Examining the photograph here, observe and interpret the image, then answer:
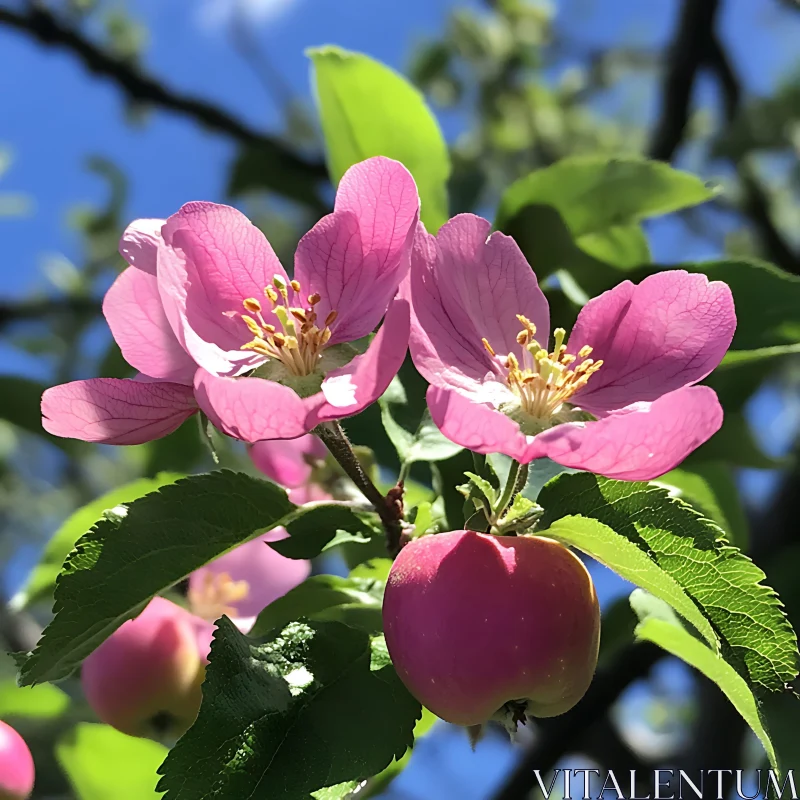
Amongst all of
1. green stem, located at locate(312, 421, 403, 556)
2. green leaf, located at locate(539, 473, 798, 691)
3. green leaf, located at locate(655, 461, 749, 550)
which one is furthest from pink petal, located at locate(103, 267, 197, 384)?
green leaf, located at locate(655, 461, 749, 550)

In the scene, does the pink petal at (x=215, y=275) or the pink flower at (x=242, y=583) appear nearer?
the pink petal at (x=215, y=275)

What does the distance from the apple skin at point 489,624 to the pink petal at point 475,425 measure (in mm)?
77

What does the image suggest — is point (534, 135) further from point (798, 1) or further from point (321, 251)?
point (321, 251)

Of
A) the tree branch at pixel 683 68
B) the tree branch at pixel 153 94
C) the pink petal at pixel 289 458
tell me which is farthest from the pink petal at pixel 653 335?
the tree branch at pixel 153 94

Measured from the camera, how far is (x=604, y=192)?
92cm

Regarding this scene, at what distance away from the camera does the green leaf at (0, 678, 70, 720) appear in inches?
39.6

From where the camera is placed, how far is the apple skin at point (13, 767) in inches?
29.4

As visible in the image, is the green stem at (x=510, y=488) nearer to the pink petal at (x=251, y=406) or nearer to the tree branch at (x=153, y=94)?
the pink petal at (x=251, y=406)

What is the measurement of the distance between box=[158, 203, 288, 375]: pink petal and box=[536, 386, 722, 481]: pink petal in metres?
0.25

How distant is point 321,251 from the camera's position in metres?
0.66

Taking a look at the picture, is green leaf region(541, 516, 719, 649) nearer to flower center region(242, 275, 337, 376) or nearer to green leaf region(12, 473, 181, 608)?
flower center region(242, 275, 337, 376)

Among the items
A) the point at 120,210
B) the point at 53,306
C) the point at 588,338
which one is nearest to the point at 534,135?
the point at 120,210

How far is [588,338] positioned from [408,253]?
0.16 m

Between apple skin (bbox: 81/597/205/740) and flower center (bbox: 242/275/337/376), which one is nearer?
flower center (bbox: 242/275/337/376)
